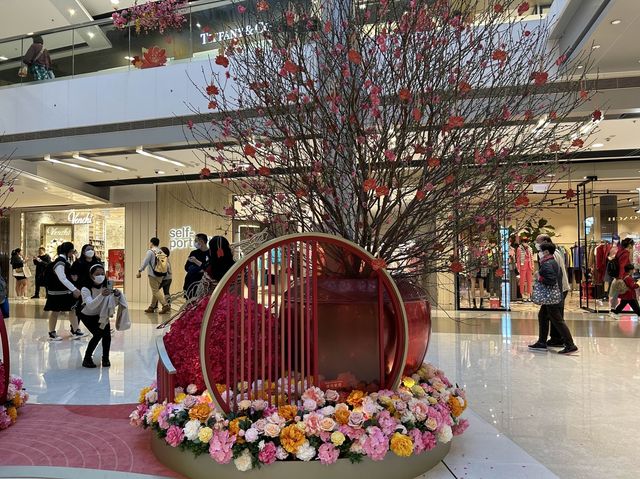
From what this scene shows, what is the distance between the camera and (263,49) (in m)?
3.07

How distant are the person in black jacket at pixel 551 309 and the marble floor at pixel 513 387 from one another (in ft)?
0.62

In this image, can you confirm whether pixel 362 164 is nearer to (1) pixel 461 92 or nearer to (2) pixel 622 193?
(1) pixel 461 92

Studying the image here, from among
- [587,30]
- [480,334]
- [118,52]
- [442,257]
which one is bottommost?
[480,334]

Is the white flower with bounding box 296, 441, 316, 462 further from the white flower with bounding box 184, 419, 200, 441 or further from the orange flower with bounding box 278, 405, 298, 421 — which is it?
the white flower with bounding box 184, 419, 200, 441

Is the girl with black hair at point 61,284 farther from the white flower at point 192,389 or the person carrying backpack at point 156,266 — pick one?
the white flower at point 192,389

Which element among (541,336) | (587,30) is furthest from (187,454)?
(587,30)

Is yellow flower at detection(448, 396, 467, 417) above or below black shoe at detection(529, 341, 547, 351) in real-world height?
above

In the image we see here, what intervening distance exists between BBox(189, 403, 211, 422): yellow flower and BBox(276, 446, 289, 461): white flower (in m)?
0.43

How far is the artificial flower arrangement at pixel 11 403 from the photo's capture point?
10.7ft

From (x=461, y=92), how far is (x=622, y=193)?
12709mm

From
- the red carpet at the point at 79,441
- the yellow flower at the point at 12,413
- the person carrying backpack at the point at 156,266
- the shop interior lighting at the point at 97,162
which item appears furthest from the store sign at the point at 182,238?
the yellow flower at the point at 12,413

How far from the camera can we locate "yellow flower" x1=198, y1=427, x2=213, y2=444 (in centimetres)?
239

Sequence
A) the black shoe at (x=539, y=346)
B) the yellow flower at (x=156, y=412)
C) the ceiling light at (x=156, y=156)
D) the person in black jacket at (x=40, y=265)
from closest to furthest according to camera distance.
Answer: the yellow flower at (x=156, y=412) < the black shoe at (x=539, y=346) < the ceiling light at (x=156, y=156) < the person in black jacket at (x=40, y=265)

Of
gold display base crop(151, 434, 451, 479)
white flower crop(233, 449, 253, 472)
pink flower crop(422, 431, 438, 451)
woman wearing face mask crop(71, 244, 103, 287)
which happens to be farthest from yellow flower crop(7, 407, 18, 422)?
woman wearing face mask crop(71, 244, 103, 287)
